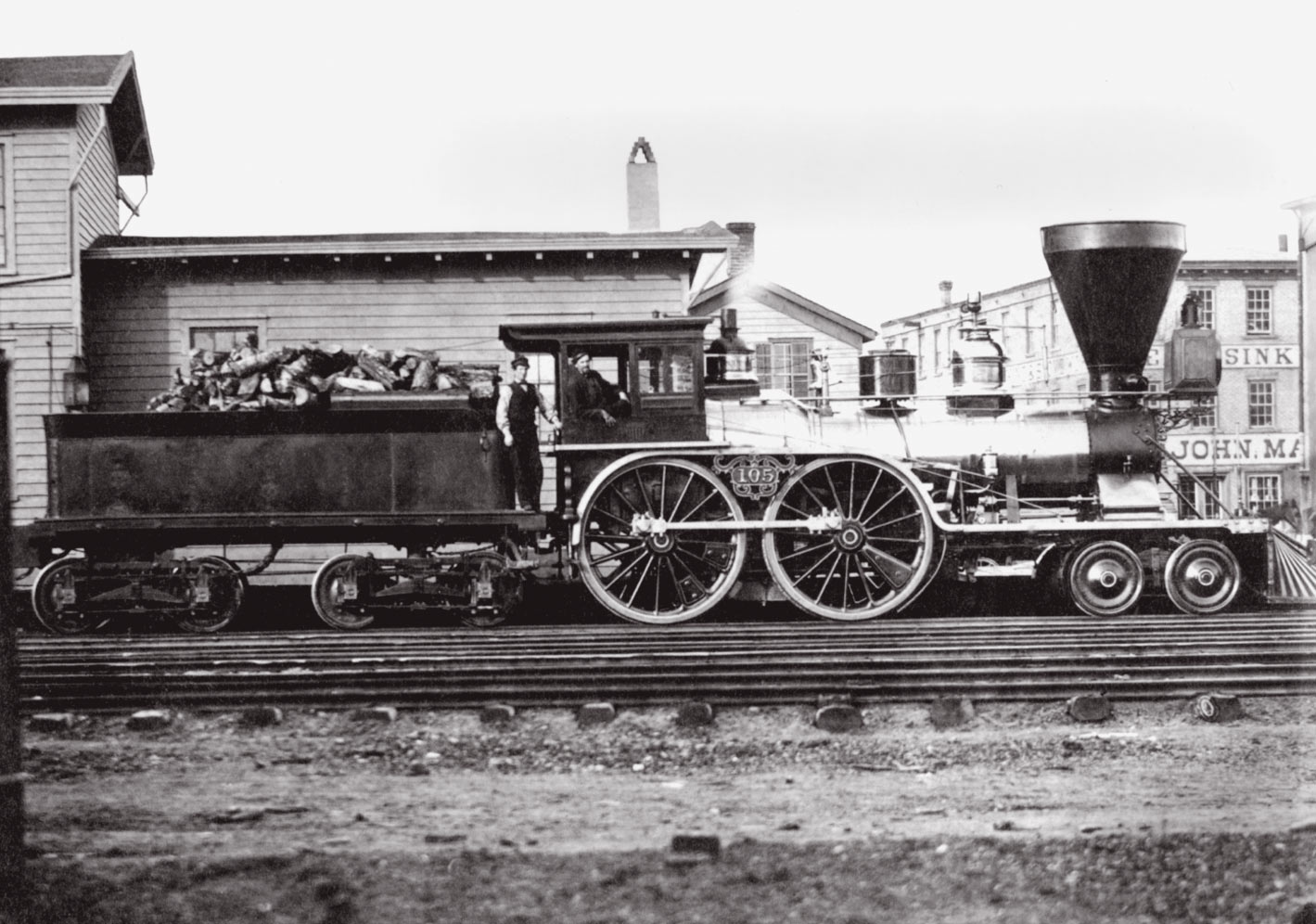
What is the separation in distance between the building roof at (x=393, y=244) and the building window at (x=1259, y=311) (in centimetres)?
584

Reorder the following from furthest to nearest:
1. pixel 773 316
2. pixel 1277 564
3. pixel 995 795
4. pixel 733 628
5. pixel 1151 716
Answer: pixel 773 316, pixel 1277 564, pixel 733 628, pixel 1151 716, pixel 995 795

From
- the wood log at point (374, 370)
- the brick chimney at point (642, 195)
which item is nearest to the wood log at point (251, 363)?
the wood log at point (374, 370)

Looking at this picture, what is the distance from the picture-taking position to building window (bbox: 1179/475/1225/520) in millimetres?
11516

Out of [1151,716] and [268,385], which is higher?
[268,385]

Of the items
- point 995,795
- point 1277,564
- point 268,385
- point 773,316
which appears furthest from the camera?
point 773,316

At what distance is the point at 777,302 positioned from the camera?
59.1 ft

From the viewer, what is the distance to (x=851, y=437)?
37.6 ft

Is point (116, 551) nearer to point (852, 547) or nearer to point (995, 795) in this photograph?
point (852, 547)

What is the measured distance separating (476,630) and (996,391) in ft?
16.6

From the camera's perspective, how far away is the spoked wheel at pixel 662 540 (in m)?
10.8

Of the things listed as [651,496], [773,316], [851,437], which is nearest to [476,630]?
[651,496]

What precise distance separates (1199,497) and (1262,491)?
73cm

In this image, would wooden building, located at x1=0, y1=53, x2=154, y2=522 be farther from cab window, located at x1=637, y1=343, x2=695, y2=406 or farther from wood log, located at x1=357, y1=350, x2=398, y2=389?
cab window, located at x1=637, y1=343, x2=695, y2=406

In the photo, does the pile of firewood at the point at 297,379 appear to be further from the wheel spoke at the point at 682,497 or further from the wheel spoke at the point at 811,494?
the wheel spoke at the point at 811,494
